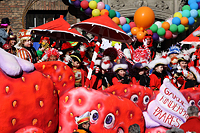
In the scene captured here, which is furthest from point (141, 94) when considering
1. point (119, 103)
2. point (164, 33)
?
point (164, 33)

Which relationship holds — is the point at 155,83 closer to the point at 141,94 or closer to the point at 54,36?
Result: the point at 141,94

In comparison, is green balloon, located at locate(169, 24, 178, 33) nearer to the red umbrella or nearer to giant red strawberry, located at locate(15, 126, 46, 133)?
the red umbrella

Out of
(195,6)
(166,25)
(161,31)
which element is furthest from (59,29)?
(195,6)

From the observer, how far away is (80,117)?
2637 mm

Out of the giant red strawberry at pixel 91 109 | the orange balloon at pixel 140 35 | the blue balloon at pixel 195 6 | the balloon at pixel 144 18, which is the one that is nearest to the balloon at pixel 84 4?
the balloon at pixel 144 18

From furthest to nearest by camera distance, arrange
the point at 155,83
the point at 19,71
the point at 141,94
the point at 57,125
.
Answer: the point at 155,83 < the point at 141,94 < the point at 57,125 < the point at 19,71

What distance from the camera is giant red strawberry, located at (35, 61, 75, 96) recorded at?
293 cm

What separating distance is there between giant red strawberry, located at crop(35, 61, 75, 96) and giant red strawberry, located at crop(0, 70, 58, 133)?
10.8 inches

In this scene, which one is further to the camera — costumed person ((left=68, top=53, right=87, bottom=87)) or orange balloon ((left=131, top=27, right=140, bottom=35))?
orange balloon ((left=131, top=27, right=140, bottom=35))

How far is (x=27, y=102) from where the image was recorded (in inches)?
94.9

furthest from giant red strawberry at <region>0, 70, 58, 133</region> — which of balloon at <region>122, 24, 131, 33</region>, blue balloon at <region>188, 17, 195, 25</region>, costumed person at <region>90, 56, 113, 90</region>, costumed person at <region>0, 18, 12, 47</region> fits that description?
blue balloon at <region>188, 17, 195, 25</region>

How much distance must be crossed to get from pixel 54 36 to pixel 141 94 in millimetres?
2659

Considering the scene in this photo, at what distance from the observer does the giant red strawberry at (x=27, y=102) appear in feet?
7.50

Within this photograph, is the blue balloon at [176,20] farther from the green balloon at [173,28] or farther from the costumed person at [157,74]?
the costumed person at [157,74]
